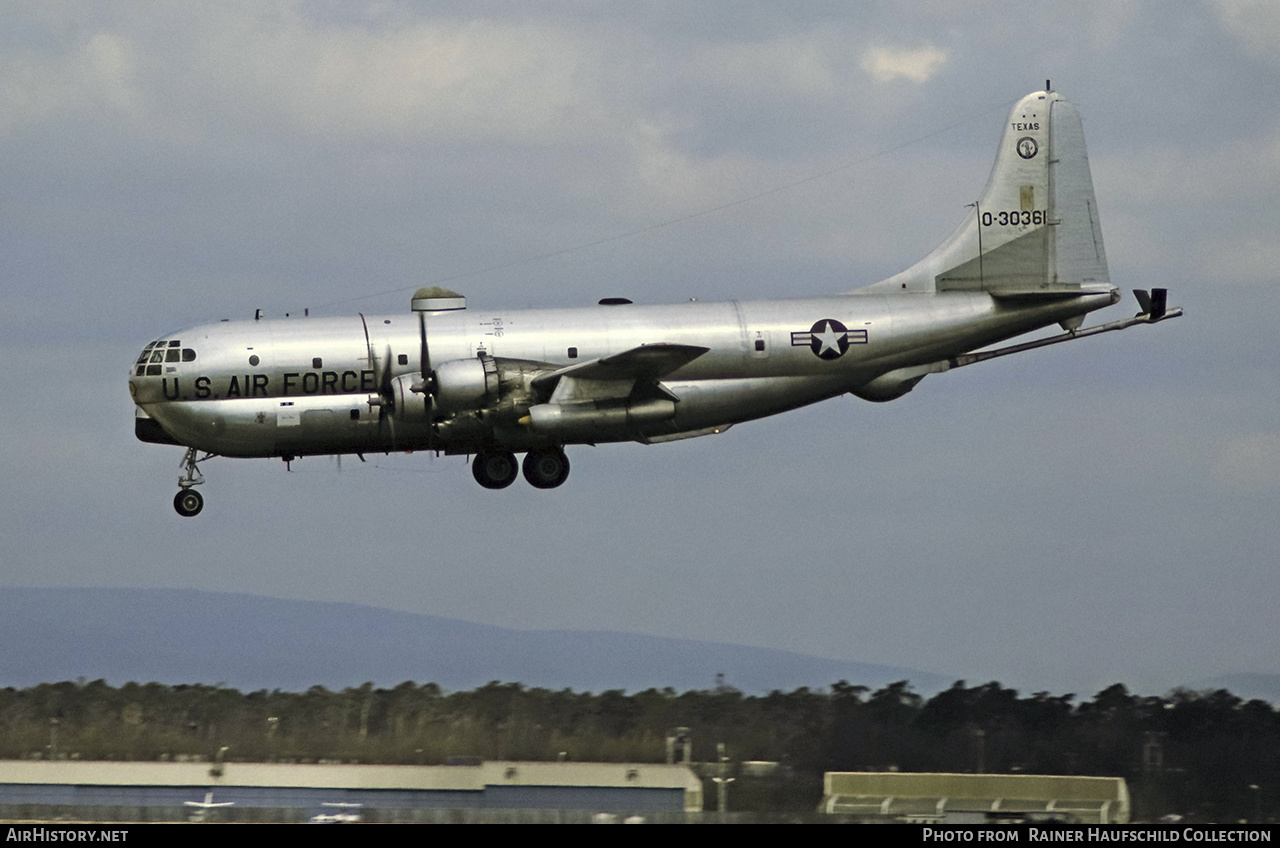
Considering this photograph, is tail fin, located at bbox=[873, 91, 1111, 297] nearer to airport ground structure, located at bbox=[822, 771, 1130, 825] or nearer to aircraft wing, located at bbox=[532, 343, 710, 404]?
aircraft wing, located at bbox=[532, 343, 710, 404]

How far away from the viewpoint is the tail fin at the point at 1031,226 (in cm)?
4422

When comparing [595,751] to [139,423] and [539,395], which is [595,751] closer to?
[539,395]

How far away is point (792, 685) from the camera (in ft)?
118

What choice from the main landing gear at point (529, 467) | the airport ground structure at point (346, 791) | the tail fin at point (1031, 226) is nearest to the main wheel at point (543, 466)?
the main landing gear at point (529, 467)

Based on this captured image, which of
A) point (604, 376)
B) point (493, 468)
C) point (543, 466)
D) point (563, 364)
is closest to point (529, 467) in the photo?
point (543, 466)

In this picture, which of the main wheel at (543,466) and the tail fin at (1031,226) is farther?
the tail fin at (1031,226)

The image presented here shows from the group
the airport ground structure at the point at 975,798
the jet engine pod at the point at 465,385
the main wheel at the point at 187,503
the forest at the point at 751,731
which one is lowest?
the airport ground structure at the point at 975,798

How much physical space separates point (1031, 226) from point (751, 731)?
660 inches

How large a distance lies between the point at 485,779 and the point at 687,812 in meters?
3.71

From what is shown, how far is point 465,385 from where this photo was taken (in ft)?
129

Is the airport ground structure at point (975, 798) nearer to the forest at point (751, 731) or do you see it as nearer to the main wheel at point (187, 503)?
the forest at point (751, 731)
